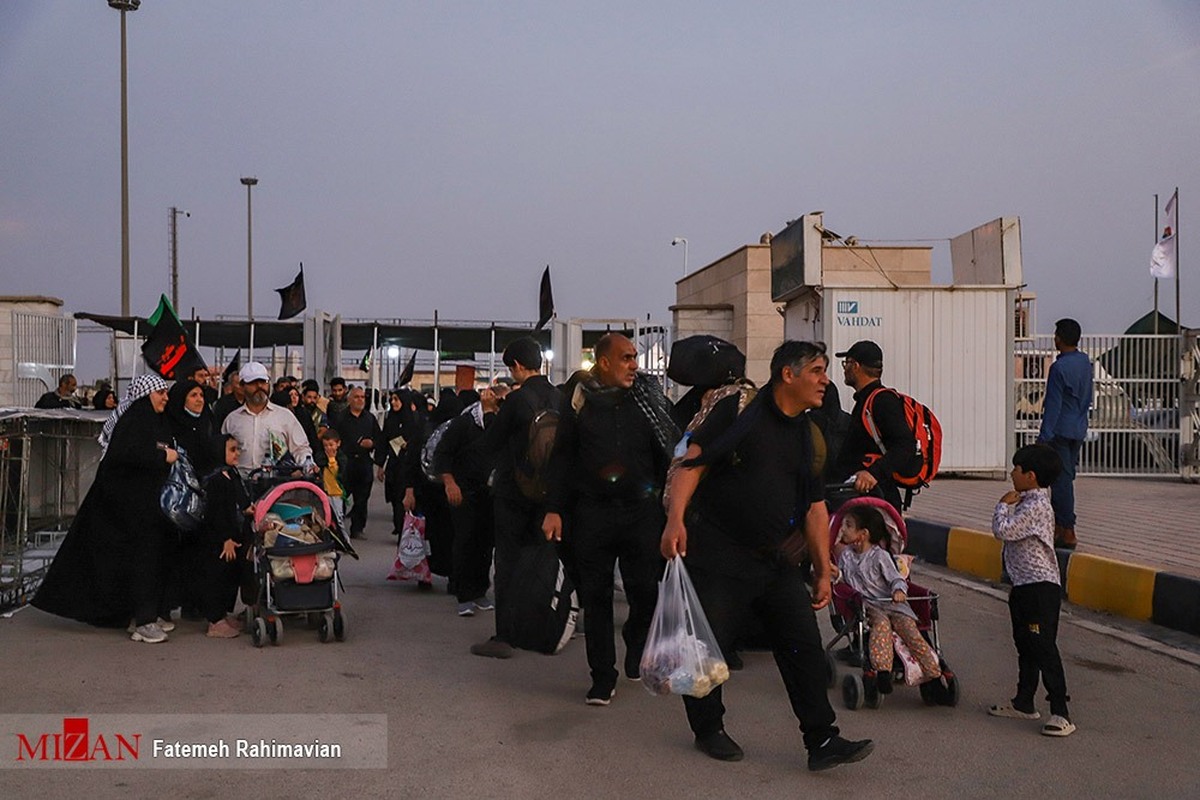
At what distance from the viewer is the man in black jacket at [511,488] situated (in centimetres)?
766

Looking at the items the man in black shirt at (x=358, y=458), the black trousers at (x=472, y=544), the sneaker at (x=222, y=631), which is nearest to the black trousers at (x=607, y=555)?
the black trousers at (x=472, y=544)

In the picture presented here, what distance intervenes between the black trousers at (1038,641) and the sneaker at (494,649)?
295 centimetres

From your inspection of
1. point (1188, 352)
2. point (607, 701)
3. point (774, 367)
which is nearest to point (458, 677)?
point (607, 701)

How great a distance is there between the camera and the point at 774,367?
5398 millimetres

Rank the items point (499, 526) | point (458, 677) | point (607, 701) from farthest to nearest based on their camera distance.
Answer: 1. point (499, 526)
2. point (458, 677)
3. point (607, 701)

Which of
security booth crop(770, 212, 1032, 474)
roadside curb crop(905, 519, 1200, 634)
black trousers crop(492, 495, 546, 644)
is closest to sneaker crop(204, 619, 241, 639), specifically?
black trousers crop(492, 495, 546, 644)

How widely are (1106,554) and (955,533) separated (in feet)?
5.54

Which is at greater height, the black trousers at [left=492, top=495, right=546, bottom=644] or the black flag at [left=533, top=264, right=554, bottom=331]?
the black flag at [left=533, top=264, right=554, bottom=331]

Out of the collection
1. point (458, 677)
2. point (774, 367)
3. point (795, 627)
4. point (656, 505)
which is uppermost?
point (774, 367)

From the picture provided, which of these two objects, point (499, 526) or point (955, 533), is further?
point (955, 533)

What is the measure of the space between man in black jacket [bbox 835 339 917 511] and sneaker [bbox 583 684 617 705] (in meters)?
1.76

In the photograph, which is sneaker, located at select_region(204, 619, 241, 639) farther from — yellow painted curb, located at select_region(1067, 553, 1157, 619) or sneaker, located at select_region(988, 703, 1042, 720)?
yellow painted curb, located at select_region(1067, 553, 1157, 619)

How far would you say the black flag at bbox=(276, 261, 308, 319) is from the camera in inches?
1148

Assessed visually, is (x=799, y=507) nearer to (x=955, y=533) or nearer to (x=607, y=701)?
(x=607, y=701)
